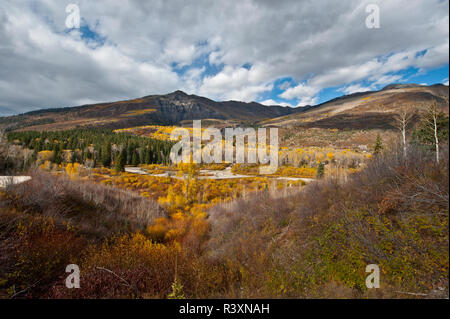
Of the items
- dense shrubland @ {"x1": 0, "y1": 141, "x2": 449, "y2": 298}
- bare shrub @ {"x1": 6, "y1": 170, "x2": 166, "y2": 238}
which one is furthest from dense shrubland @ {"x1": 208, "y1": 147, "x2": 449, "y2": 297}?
bare shrub @ {"x1": 6, "y1": 170, "x2": 166, "y2": 238}

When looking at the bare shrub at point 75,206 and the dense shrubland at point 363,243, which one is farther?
the bare shrub at point 75,206

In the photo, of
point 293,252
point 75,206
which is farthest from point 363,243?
point 75,206

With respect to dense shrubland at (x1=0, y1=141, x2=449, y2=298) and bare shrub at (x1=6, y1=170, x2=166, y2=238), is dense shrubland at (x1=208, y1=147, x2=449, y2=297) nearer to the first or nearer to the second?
dense shrubland at (x1=0, y1=141, x2=449, y2=298)

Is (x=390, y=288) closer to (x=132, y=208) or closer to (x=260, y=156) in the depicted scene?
(x=132, y=208)

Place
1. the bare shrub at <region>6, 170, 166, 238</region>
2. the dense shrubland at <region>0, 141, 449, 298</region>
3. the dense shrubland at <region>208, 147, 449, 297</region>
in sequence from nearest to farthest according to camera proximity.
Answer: the dense shrubland at <region>208, 147, 449, 297</region>
the dense shrubland at <region>0, 141, 449, 298</region>
the bare shrub at <region>6, 170, 166, 238</region>

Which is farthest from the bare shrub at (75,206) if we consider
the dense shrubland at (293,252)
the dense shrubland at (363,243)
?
the dense shrubland at (363,243)

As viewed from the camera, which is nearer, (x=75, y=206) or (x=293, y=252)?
(x=293, y=252)

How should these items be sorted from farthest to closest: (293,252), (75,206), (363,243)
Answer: (75,206) → (293,252) → (363,243)

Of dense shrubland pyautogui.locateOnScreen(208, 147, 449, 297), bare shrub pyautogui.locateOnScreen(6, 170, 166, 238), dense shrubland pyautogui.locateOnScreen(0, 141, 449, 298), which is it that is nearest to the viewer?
dense shrubland pyautogui.locateOnScreen(208, 147, 449, 297)

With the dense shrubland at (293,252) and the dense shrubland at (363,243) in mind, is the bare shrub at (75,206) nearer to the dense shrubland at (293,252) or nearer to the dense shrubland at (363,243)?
the dense shrubland at (293,252)

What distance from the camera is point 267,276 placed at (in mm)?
5504

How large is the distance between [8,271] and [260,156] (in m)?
67.2

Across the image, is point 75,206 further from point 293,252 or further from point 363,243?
point 363,243
